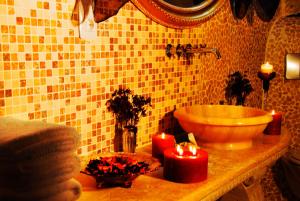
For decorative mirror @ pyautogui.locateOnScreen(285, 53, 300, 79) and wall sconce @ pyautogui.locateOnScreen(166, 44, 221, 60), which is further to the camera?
decorative mirror @ pyautogui.locateOnScreen(285, 53, 300, 79)

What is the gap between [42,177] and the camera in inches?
28.9

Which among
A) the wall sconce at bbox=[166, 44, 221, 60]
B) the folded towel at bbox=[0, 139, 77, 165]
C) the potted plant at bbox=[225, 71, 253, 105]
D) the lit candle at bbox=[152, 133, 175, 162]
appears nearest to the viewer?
the folded towel at bbox=[0, 139, 77, 165]

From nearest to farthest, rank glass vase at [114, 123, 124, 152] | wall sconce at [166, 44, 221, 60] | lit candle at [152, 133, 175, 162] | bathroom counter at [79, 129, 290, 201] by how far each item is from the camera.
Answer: bathroom counter at [79, 129, 290, 201]
lit candle at [152, 133, 175, 162]
glass vase at [114, 123, 124, 152]
wall sconce at [166, 44, 221, 60]

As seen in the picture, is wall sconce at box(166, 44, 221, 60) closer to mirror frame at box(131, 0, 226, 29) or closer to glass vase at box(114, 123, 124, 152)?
mirror frame at box(131, 0, 226, 29)

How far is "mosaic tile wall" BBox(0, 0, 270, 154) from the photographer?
3.41 feet

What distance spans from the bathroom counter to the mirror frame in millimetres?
508

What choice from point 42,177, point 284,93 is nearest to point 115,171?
point 42,177

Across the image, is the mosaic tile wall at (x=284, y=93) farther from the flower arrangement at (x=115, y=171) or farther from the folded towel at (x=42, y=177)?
the folded towel at (x=42, y=177)

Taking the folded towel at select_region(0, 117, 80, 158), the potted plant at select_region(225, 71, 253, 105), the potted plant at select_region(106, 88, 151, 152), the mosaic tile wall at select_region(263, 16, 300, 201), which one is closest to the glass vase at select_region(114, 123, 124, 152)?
the potted plant at select_region(106, 88, 151, 152)

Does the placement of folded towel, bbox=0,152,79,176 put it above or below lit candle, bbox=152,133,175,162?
above

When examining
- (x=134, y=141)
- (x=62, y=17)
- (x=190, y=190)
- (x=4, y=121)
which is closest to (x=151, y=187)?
(x=190, y=190)

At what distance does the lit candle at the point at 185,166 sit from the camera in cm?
108

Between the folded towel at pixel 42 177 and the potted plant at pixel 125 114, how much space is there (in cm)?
53

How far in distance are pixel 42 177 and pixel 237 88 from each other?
5.06ft
